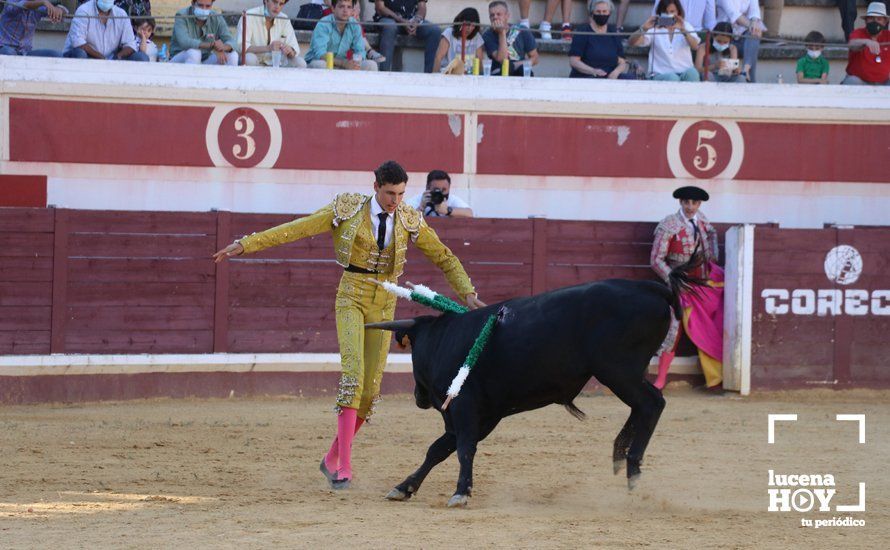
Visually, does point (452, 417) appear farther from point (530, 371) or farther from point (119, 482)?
point (119, 482)

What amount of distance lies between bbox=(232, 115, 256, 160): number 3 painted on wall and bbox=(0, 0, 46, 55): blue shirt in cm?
161

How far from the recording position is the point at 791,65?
1167cm

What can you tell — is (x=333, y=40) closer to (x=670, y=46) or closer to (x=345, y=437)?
(x=670, y=46)

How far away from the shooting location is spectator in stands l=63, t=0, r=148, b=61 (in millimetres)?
9930

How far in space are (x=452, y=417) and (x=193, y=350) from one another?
4025mm

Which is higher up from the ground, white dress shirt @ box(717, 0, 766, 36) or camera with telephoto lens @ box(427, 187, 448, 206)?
white dress shirt @ box(717, 0, 766, 36)

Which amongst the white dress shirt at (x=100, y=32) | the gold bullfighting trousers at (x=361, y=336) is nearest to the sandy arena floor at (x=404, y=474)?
the gold bullfighting trousers at (x=361, y=336)

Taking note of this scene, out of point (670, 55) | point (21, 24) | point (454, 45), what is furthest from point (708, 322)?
point (21, 24)

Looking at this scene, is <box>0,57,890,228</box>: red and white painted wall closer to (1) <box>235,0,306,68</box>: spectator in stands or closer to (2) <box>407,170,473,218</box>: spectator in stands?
(1) <box>235,0,306,68</box>: spectator in stands

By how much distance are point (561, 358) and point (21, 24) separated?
625 centimetres

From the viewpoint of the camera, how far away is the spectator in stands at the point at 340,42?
406 inches

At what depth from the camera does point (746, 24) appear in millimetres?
11336

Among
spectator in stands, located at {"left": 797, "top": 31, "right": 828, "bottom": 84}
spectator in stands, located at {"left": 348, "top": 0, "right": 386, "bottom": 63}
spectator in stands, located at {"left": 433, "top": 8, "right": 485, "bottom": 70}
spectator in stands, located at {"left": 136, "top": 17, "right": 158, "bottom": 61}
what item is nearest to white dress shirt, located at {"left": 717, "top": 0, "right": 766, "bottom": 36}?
spectator in stands, located at {"left": 797, "top": 31, "right": 828, "bottom": 84}

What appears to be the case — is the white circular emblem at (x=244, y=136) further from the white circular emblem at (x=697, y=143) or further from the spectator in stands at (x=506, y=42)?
the white circular emblem at (x=697, y=143)
